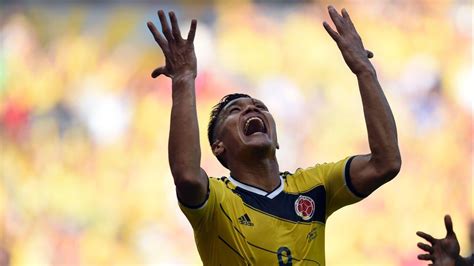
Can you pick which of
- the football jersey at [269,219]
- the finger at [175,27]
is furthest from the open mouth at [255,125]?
the finger at [175,27]

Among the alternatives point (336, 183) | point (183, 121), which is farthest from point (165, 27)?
point (336, 183)

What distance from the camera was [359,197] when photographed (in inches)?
165

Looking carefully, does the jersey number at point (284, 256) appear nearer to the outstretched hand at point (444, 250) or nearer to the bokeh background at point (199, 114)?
the outstretched hand at point (444, 250)

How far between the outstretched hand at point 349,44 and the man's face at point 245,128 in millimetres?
545

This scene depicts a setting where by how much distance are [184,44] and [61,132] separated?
28.5ft

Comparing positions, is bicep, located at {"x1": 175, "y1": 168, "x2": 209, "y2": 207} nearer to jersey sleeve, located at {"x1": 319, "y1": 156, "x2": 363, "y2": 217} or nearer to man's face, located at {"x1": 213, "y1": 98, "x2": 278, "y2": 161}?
man's face, located at {"x1": 213, "y1": 98, "x2": 278, "y2": 161}

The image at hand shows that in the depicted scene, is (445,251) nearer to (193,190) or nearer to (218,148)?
(218,148)

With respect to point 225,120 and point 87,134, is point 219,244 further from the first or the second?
point 87,134

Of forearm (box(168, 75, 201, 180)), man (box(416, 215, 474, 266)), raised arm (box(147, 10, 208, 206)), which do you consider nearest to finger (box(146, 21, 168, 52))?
raised arm (box(147, 10, 208, 206))

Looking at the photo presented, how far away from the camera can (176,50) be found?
13.0 feet

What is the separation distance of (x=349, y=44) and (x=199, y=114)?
8024mm

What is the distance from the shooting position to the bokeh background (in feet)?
39.3

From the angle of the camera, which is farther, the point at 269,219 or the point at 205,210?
the point at 269,219

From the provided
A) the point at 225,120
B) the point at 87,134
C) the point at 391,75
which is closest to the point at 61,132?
the point at 87,134
